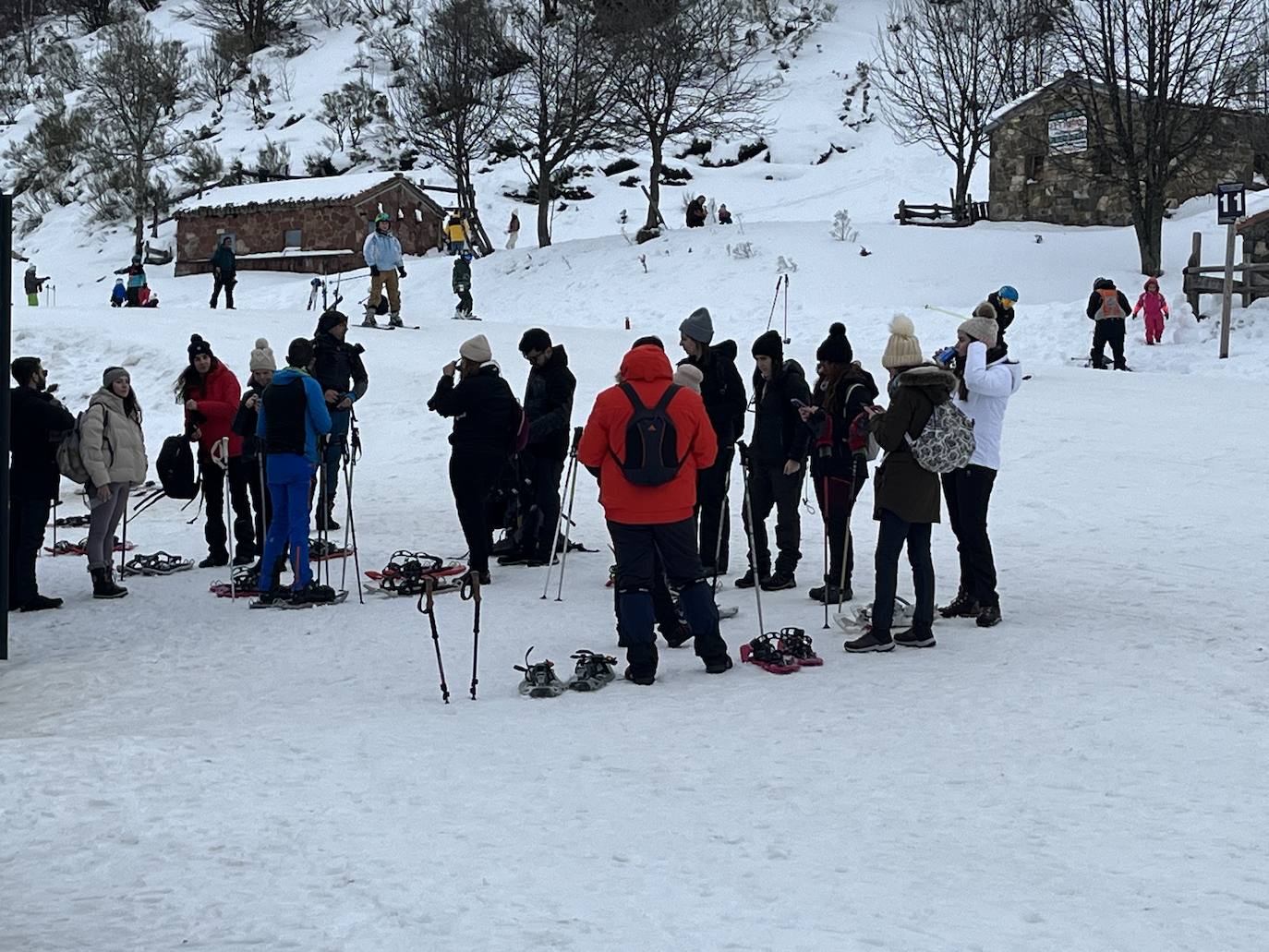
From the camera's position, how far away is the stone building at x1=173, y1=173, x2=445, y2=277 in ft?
149

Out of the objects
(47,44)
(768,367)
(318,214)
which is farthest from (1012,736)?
(47,44)

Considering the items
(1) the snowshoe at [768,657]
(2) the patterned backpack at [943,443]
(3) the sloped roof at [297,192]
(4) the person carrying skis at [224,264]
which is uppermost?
Answer: (3) the sloped roof at [297,192]

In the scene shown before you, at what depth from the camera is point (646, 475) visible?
6.93 metres

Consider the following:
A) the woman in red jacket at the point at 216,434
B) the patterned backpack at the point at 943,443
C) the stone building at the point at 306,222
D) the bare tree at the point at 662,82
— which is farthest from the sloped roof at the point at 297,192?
the patterned backpack at the point at 943,443

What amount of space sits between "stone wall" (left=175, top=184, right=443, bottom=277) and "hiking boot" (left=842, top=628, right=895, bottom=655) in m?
39.3

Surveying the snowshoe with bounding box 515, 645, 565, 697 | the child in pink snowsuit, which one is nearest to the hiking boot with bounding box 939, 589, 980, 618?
the snowshoe with bounding box 515, 645, 565, 697

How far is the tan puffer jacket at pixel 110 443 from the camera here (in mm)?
9508

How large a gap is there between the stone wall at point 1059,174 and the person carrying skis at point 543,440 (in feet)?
95.7

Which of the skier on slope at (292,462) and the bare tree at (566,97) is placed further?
the bare tree at (566,97)

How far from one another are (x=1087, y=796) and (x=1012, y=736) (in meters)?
0.79

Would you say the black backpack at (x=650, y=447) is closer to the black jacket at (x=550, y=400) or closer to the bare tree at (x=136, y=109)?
the black jacket at (x=550, y=400)

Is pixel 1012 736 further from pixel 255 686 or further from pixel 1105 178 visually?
pixel 1105 178

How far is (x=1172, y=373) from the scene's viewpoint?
21953 millimetres

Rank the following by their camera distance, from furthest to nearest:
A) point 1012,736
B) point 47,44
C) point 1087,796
Answer: point 47,44, point 1012,736, point 1087,796
